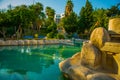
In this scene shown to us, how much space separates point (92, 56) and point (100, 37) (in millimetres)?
870

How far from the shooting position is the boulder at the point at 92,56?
916 centimetres

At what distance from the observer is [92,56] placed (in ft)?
30.1

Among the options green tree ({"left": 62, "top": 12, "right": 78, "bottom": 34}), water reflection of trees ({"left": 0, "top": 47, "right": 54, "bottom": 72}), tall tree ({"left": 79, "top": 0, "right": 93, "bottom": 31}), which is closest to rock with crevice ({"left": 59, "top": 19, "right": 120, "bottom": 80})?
water reflection of trees ({"left": 0, "top": 47, "right": 54, "bottom": 72})

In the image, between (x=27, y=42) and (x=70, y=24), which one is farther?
(x=70, y=24)

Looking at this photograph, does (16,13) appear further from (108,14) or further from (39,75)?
(39,75)

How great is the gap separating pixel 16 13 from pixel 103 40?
25.6 m

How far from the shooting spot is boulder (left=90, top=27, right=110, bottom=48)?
923 cm

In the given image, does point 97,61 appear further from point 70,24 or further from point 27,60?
point 70,24

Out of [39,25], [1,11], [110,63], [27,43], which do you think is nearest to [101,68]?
[110,63]

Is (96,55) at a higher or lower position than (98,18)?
lower

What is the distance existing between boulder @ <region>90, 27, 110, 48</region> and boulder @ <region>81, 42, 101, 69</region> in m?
0.23

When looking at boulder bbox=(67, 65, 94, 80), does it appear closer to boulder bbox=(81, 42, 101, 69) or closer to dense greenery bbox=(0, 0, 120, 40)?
boulder bbox=(81, 42, 101, 69)

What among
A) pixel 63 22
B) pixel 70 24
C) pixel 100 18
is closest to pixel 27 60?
pixel 100 18

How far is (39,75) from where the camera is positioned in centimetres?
1134
